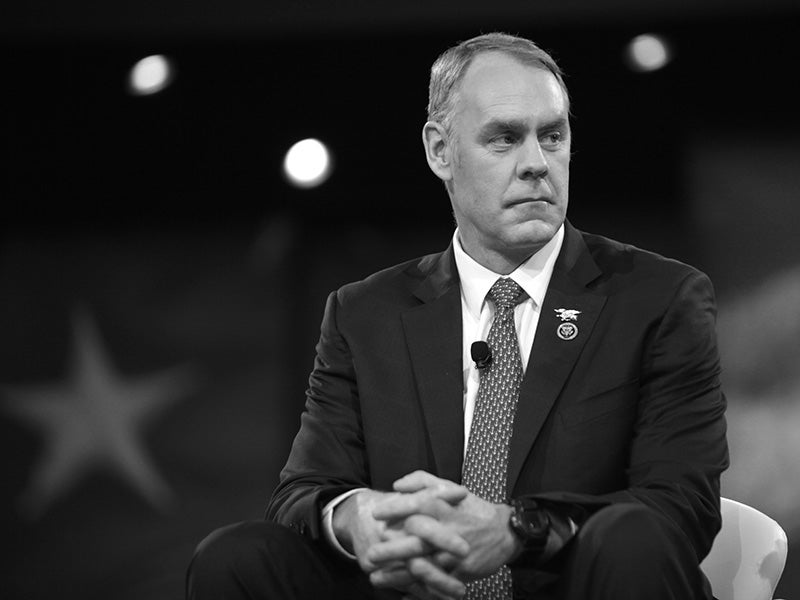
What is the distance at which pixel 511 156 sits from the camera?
82.4 inches

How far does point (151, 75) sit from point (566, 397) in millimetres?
2274

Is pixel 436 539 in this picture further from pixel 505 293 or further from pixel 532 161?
pixel 532 161

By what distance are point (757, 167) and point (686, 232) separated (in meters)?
0.30

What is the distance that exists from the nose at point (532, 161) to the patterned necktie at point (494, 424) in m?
0.25

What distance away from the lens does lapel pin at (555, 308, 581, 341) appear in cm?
197

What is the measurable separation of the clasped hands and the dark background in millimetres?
2042

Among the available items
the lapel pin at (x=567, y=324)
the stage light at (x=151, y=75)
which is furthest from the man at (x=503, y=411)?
the stage light at (x=151, y=75)

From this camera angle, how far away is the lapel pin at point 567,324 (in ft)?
6.46

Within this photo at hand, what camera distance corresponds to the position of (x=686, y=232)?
11.7 ft

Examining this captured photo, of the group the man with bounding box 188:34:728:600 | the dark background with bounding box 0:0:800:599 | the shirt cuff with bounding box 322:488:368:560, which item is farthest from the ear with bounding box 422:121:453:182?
the dark background with bounding box 0:0:800:599

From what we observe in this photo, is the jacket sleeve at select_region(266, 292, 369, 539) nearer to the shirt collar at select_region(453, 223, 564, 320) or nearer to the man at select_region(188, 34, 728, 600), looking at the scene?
the man at select_region(188, 34, 728, 600)

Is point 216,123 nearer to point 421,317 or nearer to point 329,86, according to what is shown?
point 329,86

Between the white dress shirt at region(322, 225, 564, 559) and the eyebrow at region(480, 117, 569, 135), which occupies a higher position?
the eyebrow at region(480, 117, 569, 135)

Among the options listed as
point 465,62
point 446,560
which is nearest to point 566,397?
point 446,560
